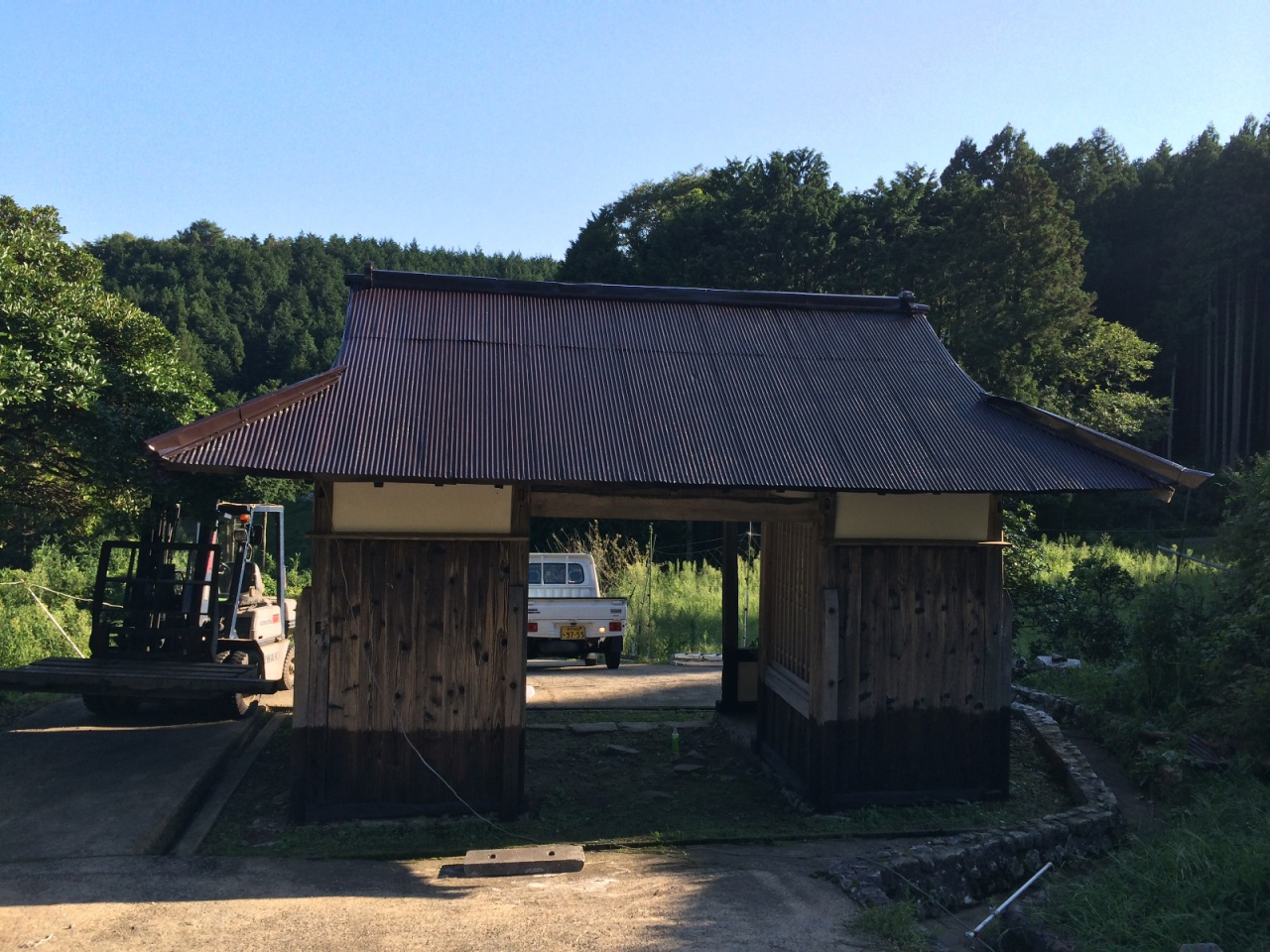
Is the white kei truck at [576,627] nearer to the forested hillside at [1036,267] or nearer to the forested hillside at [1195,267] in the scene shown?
the forested hillside at [1036,267]

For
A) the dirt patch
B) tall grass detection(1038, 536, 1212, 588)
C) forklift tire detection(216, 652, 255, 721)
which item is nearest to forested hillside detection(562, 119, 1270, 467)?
tall grass detection(1038, 536, 1212, 588)

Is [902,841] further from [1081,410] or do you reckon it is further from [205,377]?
[1081,410]

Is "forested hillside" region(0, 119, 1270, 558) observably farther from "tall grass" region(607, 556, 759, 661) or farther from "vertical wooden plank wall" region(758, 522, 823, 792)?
"vertical wooden plank wall" region(758, 522, 823, 792)

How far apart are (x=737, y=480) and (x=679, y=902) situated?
306cm

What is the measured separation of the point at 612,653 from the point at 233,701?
6474 millimetres

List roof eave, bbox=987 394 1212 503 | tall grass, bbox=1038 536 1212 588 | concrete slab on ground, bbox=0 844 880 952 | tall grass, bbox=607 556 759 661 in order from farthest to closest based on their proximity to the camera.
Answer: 1. tall grass, bbox=1038 536 1212 588
2. tall grass, bbox=607 556 759 661
3. roof eave, bbox=987 394 1212 503
4. concrete slab on ground, bbox=0 844 880 952

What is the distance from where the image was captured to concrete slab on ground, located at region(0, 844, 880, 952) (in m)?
5.32

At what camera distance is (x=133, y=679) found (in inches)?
344

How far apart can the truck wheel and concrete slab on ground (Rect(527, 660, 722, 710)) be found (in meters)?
0.14

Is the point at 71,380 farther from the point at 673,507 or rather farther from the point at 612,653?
the point at 612,653

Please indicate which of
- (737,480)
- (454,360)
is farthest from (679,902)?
(454,360)

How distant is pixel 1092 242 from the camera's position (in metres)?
38.7

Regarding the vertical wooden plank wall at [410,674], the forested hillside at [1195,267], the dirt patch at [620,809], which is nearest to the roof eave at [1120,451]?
the dirt patch at [620,809]

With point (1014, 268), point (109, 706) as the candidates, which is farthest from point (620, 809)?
point (1014, 268)
